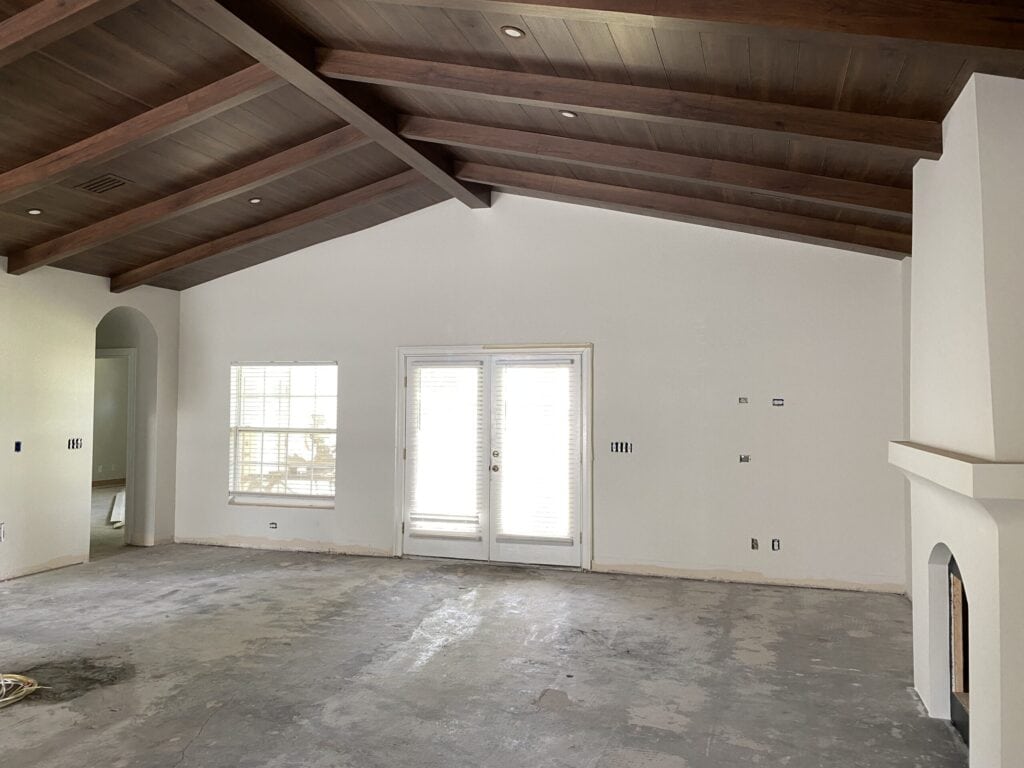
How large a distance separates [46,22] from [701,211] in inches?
170

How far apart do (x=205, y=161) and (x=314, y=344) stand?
2.51 meters

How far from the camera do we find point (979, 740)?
2814mm

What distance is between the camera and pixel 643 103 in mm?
3750

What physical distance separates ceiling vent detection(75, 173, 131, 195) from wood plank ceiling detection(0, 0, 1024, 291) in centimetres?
2

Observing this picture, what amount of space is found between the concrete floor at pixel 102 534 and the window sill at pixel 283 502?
1206mm

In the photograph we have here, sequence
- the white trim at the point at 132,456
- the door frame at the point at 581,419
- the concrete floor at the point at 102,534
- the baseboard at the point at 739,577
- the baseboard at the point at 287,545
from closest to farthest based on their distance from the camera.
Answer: the baseboard at the point at 739,577, the door frame at the point at 581,419, the baseboard at the point at 287,545, the concrete floor at the point at 102,534, the white trim at the point at 132,456

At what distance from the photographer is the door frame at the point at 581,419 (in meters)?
6.49

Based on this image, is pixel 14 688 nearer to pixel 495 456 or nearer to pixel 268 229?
pixel 495 456

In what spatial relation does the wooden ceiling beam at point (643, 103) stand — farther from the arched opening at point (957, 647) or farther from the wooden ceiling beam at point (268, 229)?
the wooden ceiling beam at point (268, 229)

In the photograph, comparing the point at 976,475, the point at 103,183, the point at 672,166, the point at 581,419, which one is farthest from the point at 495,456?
the point at 976,475

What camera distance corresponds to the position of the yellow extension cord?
A: 11.9ft

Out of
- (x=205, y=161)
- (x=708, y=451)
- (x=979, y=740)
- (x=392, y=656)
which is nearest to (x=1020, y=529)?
(x=979, y=740)

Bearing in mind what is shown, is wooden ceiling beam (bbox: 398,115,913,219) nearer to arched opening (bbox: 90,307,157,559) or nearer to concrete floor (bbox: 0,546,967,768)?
concrete floor (bbox: 0,546,967,768)

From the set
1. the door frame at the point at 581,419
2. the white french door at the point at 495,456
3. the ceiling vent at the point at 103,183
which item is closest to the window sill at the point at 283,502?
the door frame at the point at 581,419
